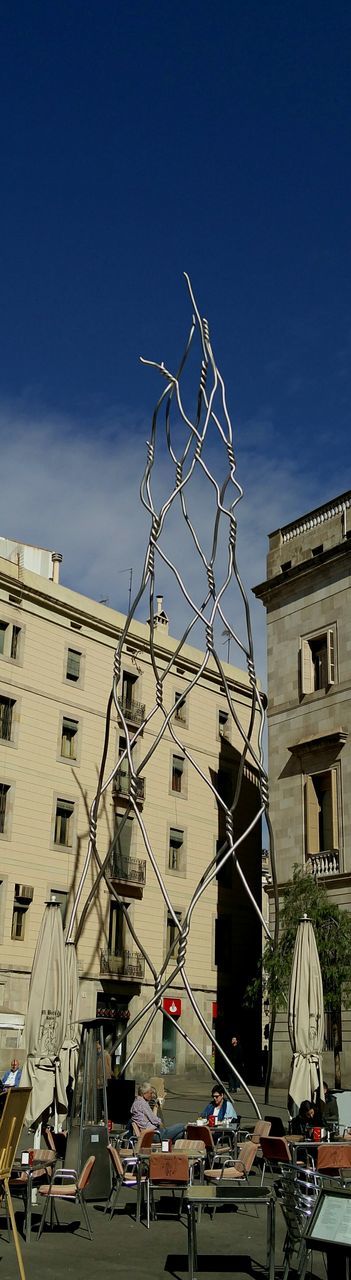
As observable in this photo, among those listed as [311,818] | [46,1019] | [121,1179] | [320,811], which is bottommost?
[121,1179]

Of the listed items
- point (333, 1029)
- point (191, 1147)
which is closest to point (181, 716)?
point (333, 1029)

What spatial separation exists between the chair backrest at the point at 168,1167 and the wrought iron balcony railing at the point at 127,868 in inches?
984

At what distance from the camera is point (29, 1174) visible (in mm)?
10727

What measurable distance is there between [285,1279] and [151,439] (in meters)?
15.3

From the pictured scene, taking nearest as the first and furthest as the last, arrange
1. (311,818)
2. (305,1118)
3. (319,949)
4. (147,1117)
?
1. (147,1117)
2. (305,1118)
3. (319,949)
4. (311,818)

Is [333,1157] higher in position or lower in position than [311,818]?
lower

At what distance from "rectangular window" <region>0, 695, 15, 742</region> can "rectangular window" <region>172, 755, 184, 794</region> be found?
7917 mm

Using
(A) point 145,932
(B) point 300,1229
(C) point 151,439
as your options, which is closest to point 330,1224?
(B) point 300,1229

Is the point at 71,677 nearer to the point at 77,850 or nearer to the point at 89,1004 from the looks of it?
the point at 77,850

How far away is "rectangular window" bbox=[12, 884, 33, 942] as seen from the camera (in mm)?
33469

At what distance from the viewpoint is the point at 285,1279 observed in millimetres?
8695

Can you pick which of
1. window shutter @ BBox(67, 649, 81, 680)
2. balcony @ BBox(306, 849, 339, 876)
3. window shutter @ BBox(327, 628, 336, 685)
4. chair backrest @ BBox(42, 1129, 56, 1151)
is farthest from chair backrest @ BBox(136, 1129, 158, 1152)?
window shutter @ BBox(67, 649, 81, 680)

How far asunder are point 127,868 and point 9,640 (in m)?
8.24

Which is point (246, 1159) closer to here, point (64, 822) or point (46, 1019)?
point (46, 1019)
